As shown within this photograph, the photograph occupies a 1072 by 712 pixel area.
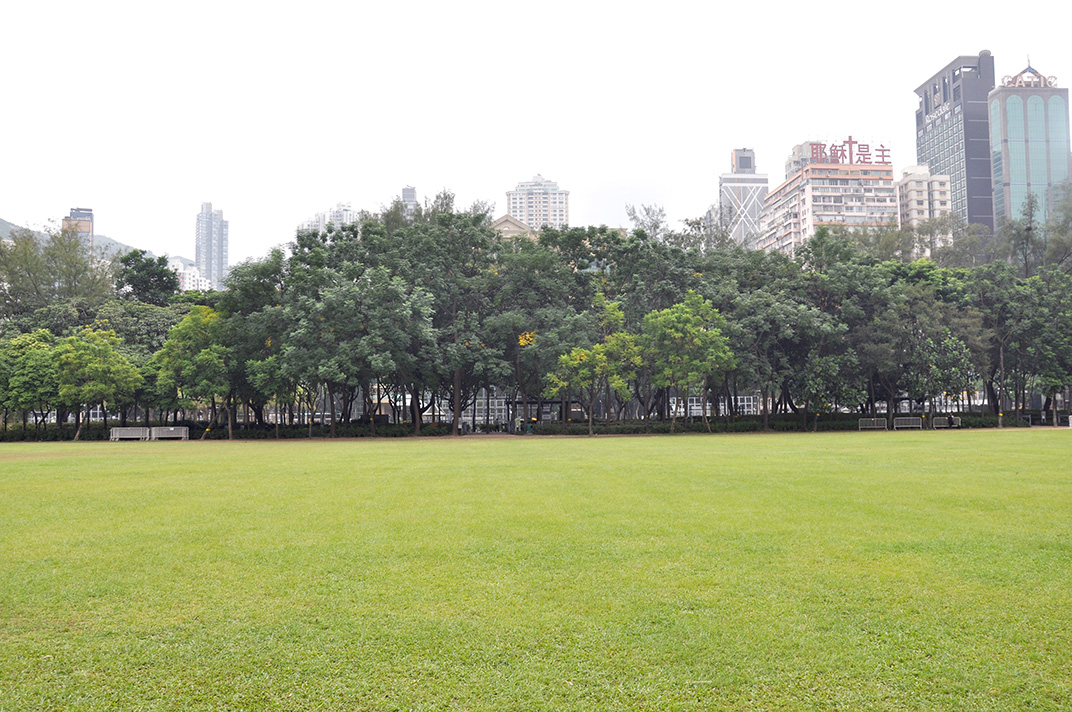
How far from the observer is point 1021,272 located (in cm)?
5122

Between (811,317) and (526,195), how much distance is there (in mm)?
156894

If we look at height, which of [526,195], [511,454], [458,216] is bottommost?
[511,454]

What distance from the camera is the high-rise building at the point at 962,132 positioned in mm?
146500

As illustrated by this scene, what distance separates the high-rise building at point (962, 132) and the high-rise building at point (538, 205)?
287 ft

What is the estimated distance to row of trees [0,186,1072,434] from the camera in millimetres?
35750

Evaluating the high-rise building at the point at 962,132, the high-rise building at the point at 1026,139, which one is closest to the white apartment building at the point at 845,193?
the high-rise building at the point at 962,132

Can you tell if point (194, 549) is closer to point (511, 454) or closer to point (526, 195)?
point (511, 454)

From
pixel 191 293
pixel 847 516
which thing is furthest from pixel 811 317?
pixel 191 293

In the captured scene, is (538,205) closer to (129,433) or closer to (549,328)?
(549,328)

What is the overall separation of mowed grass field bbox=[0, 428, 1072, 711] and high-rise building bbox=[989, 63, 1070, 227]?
164 metres

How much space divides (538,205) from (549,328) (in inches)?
5991

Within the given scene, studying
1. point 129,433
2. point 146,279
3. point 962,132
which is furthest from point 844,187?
point 129,433

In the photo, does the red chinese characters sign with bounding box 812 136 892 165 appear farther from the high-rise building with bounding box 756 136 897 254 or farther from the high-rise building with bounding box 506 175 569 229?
the high-rise building with bounding box 506 175 569 229

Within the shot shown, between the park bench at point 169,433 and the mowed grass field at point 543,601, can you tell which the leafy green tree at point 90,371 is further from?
the mowed grass field at point 543,601
